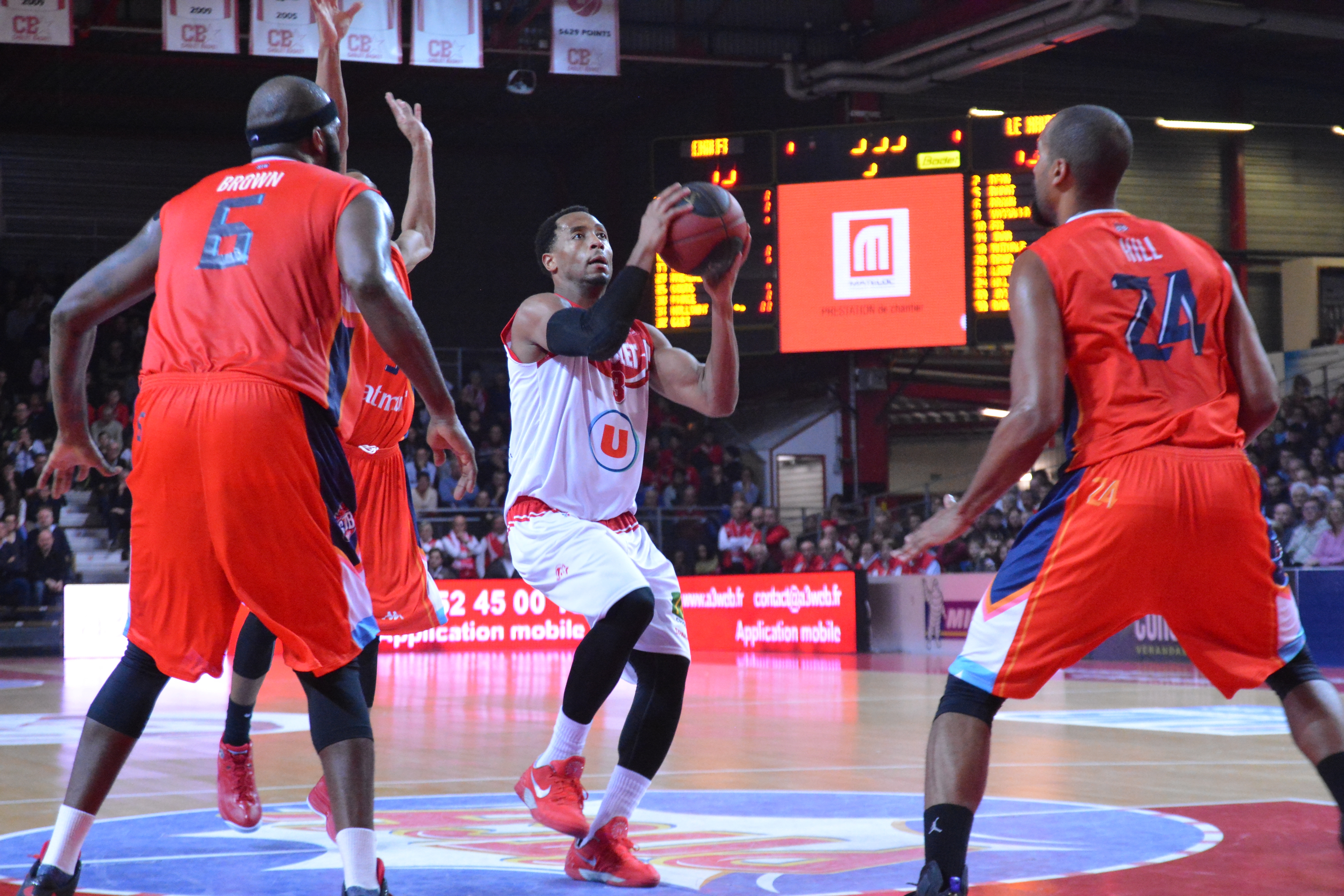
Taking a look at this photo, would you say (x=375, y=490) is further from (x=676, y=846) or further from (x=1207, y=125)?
(x=1207, y=125)

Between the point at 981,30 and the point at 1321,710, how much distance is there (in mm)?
16997

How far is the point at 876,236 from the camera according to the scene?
18141 millimetres

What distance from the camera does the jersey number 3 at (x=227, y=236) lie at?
330cm

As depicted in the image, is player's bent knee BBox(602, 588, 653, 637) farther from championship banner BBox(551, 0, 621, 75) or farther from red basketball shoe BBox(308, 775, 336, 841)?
championship banner BBox(551, 0, 621, 75)

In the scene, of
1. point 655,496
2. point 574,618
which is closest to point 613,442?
point 574,618

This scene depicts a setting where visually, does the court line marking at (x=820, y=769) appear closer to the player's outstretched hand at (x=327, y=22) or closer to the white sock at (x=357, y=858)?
the white sock at (x=357, y=858)

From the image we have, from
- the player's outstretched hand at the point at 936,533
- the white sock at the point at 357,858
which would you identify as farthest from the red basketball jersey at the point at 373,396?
the player's outstretched hand at the point at 936,533

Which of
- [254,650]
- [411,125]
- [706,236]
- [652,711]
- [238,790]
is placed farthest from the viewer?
[411,125]

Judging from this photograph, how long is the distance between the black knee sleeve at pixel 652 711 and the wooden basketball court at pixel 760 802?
288mm

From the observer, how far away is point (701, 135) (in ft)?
63.3

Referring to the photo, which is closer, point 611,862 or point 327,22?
point 611,862

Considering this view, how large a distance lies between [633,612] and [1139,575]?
4.91 ft

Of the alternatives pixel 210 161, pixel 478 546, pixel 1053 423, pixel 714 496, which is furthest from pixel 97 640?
pixel 1053 423

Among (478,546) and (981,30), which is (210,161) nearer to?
(478,546)
